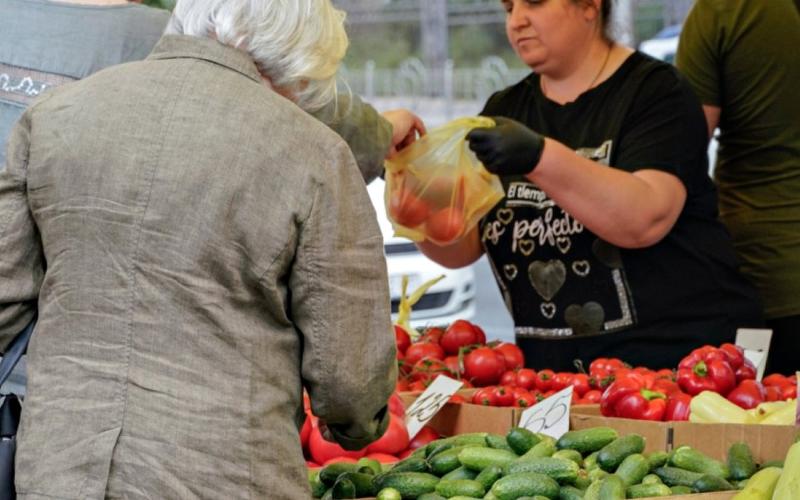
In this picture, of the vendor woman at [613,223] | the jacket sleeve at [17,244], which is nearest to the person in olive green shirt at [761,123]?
the vendor woman at [613,223]

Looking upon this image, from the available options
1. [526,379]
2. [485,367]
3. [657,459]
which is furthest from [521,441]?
[485,367]

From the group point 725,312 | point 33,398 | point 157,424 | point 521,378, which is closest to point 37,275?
point 33,398

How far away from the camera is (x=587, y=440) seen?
2.60m

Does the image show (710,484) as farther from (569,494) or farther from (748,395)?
(748,395)

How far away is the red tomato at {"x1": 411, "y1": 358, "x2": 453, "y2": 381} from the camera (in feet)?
11.0

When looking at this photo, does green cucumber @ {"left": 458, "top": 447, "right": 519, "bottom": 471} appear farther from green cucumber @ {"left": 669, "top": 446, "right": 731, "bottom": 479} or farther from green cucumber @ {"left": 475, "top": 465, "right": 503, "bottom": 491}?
green cucumber @ {"left": 669, "top": 446, "right": 731, "bottom": 479}

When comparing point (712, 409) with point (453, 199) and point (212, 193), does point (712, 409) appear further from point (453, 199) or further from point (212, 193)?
point (212, 193)

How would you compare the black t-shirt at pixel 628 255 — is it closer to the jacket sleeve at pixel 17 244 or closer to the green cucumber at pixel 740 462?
the green cucumber at pixel 740 462

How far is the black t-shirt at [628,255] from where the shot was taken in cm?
331

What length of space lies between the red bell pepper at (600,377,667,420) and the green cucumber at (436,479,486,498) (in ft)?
2.10

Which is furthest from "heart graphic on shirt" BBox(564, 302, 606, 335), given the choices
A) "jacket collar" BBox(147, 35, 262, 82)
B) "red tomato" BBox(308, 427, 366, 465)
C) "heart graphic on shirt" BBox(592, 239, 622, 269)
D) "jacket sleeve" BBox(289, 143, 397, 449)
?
"jacket collar" BBox(147, 35, 262, 82)

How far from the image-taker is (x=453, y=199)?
3.46 metres

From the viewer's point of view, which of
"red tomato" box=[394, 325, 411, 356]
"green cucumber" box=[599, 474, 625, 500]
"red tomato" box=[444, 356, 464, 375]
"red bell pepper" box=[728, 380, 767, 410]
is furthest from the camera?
"red tomato" box=[394, 325, 411, 356]

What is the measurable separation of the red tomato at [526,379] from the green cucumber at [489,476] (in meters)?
0.82
